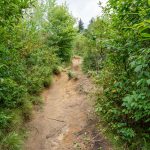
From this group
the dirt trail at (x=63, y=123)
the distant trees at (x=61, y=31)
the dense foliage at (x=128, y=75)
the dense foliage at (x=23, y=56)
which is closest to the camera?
the dense foliage at (x=128, y=75)

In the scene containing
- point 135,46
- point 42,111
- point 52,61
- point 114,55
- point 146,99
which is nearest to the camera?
point 146,99

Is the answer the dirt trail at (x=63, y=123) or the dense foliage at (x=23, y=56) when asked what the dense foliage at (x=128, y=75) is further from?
the dense foliage at (x=23, y=56)

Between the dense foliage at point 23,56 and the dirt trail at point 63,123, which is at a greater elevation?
the dense foliage at point 23,56

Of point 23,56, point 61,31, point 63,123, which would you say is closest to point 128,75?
point 63,123

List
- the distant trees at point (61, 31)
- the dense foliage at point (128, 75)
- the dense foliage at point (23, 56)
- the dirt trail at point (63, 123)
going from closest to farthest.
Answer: the dense foliage at point (128, 75), the dense foliage at point (23, 56), the dirt trail at point (63, 123), the distant trees at point (61, 31)

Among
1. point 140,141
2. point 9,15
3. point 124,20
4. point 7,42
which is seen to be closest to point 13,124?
point 7,42

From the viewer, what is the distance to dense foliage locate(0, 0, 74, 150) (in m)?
6.03

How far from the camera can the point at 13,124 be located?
24.5 ft

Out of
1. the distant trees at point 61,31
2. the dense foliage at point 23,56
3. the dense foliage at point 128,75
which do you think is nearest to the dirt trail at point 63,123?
the dense foliage at point 23,56

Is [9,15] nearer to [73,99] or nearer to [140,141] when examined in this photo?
[140,141]

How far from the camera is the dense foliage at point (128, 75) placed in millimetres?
4059

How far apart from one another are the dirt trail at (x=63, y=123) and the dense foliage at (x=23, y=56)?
1.64ft

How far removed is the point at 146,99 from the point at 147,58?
83cm

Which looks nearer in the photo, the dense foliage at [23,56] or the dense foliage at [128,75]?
the dense foliage at [128,75]
